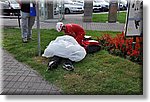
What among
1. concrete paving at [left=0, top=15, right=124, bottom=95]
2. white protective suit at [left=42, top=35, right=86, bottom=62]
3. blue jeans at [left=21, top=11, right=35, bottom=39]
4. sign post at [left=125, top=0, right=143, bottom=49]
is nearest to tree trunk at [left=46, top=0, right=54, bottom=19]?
Result: blue jeans at [left=21, top=11, right=35, bottom=39]

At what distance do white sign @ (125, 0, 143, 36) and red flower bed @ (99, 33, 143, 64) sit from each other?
0.71 feet

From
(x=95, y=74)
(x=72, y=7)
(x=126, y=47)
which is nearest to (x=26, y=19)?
(x=126, y=47)

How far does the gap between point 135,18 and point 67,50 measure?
4.39 feet

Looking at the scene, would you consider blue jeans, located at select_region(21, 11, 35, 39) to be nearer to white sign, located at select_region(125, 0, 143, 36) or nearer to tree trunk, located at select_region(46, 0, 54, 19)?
white sign, located at select_region(125, 0, 143, 36)

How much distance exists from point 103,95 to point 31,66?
5.21 ft

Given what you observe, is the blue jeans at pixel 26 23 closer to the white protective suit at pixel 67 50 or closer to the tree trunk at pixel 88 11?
the white protective suit at pixel 67 50

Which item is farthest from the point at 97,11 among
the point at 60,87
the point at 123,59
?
the point at 60,87

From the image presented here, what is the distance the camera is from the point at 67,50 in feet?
14.2

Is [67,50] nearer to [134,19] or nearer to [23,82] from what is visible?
[23,82]

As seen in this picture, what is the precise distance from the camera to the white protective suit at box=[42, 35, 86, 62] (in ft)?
14.2

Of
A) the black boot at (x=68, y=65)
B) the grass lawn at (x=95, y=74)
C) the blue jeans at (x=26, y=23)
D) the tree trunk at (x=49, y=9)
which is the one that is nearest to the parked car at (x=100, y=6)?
the tree trunk at (x=49, y=9)

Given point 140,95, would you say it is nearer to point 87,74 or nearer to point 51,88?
point 87,74

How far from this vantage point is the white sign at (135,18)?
160 inches

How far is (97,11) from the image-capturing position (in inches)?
632
